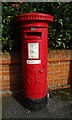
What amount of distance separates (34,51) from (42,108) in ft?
4.08

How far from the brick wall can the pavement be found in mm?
282

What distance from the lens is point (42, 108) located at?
8.02ft

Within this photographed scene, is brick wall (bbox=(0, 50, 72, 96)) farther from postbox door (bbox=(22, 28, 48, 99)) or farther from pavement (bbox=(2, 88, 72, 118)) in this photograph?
postbox door (bbox=(22, 28, 48, 99))

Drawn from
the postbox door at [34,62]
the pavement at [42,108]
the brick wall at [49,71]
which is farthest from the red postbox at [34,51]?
the brick wall at [49,71]

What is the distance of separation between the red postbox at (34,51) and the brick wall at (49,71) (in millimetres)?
593

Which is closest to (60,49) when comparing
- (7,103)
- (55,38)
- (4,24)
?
(55,38)

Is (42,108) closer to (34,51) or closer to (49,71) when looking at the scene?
(49,71)

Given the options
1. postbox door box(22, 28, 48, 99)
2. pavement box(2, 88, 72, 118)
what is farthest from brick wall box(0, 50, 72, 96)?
A: postbox door box(22, 28, 48, 99)

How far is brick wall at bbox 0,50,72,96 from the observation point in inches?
110

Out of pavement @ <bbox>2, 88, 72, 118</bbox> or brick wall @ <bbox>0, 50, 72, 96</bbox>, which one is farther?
brick wall @ <bbox>0, 50, 72, 96</bbox>

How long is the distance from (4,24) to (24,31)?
2.77ft

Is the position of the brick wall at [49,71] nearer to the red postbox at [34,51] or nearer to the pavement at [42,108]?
the pavement at [42,108]

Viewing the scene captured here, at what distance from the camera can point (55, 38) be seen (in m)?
2.95

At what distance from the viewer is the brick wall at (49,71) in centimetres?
279
